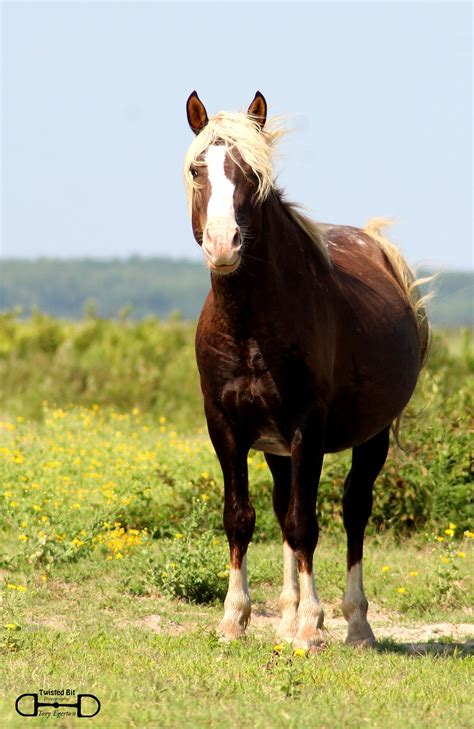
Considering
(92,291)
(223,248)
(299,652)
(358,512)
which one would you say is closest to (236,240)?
(223,248)

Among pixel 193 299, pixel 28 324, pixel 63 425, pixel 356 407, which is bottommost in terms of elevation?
pixel 193 299

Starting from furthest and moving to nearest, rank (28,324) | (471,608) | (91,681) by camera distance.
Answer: (28,324), (471,608), (91,681)

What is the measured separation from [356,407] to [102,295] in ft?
583

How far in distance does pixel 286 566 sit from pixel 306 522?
1.85ft

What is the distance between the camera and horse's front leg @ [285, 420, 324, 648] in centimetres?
653

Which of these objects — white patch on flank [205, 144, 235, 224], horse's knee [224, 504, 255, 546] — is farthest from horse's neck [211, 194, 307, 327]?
horse's knee [224, 504, 255, 546]

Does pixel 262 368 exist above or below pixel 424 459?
above

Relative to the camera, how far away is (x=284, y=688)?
5.41 meters

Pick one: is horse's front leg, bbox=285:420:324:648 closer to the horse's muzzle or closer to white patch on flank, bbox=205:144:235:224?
the horse's muzzle

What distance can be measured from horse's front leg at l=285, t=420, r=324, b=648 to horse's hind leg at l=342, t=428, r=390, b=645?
33.2 inches

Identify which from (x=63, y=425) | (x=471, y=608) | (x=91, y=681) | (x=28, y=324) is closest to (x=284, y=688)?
(x=91, y=681)

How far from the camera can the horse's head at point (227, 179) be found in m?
5.92

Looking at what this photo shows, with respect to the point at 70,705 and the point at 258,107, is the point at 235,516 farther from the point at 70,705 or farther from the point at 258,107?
the point at 258,107

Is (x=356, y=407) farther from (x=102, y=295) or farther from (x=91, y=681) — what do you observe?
(x=102, y=295)
